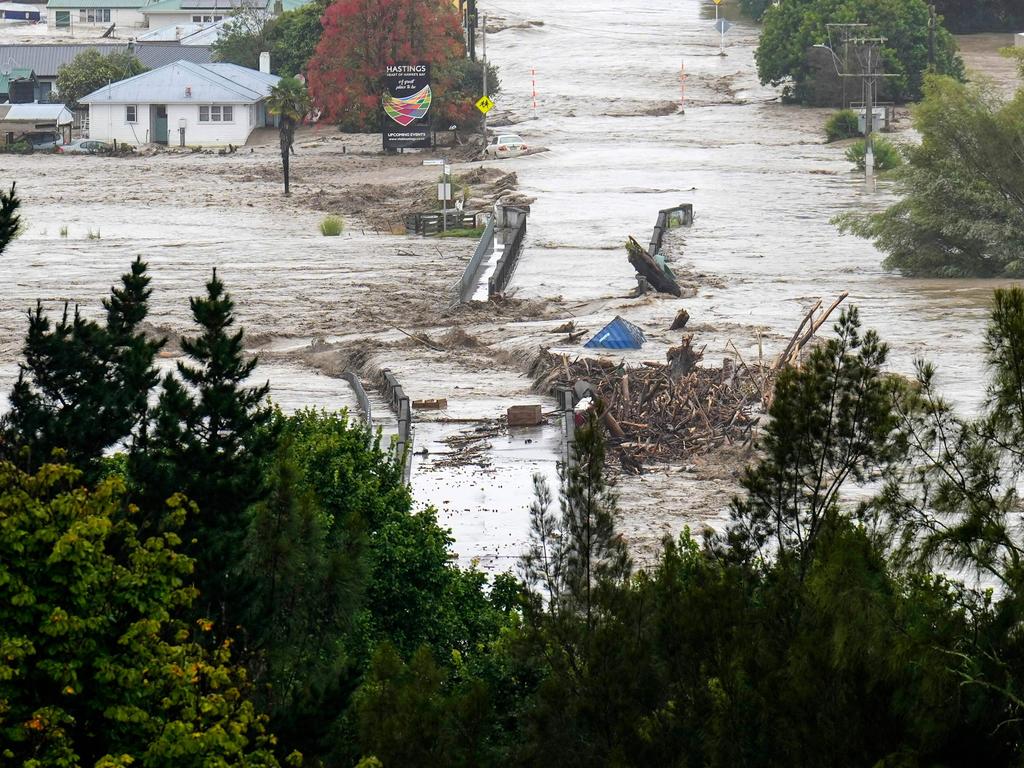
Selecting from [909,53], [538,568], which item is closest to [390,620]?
[538,568]

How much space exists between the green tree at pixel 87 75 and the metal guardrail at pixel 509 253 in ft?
135

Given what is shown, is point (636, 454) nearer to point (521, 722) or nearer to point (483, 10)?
point (521, 722)

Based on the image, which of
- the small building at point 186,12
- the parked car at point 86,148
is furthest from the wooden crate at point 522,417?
the small building at point 186,12

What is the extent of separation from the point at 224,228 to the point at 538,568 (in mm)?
50460

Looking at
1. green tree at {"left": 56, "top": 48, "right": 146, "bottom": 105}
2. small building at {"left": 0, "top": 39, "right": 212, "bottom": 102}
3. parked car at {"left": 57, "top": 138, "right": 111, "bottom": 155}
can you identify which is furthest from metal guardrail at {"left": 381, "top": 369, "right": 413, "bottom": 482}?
small building at {"left": 0, "top": 39, "right": 212, "bottom": 102}

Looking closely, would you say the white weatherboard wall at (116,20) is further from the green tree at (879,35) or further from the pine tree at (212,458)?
the pine tree at (212,458)

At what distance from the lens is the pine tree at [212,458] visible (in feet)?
46.7

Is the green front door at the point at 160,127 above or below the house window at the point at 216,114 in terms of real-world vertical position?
below

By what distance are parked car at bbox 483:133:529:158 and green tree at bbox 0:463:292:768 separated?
70.8m

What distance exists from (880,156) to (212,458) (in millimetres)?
62122

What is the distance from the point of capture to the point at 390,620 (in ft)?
60.5

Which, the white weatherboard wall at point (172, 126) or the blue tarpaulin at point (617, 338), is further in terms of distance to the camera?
the white weatherboard wall at point (172, 126)

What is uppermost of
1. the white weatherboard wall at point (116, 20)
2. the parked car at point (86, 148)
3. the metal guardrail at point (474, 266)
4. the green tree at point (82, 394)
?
the white weatherboard wall at point (116, 20)

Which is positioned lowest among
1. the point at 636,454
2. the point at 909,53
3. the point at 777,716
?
the point at 636,454
